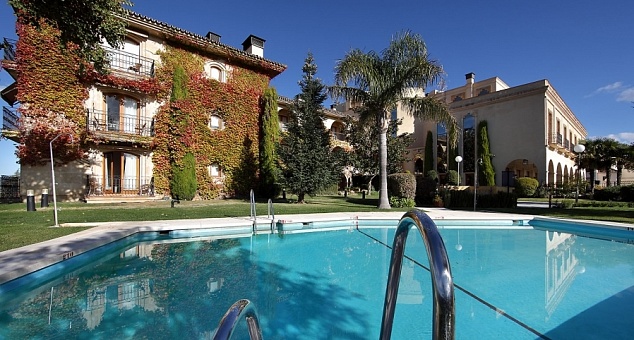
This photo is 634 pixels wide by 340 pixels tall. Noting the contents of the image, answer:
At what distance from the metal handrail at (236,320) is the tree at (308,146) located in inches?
609

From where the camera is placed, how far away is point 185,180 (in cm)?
1773

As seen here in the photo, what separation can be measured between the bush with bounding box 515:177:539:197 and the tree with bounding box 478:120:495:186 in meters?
1.93

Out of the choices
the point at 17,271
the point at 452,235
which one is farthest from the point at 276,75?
the point at 17,271

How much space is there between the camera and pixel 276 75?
23641mm

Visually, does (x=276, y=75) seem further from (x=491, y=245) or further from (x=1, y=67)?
(x=491, y=245)

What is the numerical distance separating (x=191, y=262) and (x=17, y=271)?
8.82ft

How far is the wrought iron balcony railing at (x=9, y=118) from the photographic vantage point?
14.4 m

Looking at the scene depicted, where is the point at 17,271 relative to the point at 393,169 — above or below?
below

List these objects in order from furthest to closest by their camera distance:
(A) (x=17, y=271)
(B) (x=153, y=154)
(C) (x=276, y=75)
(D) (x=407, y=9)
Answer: (C) (x=276, y=75), (B) (x=153, y=154), (D) (x=407, y=9), (A) (x=17, y=271)

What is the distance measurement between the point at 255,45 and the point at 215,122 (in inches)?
306

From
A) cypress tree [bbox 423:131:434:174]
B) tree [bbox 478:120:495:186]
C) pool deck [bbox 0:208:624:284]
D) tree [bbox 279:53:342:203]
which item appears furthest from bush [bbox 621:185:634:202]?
tree [bbox 279:53:342:203]

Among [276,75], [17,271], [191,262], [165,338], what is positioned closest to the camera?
[165,338]

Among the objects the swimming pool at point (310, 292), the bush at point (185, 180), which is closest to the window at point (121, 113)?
the bush at point (185, 180)

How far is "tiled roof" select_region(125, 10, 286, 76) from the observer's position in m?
17.1
